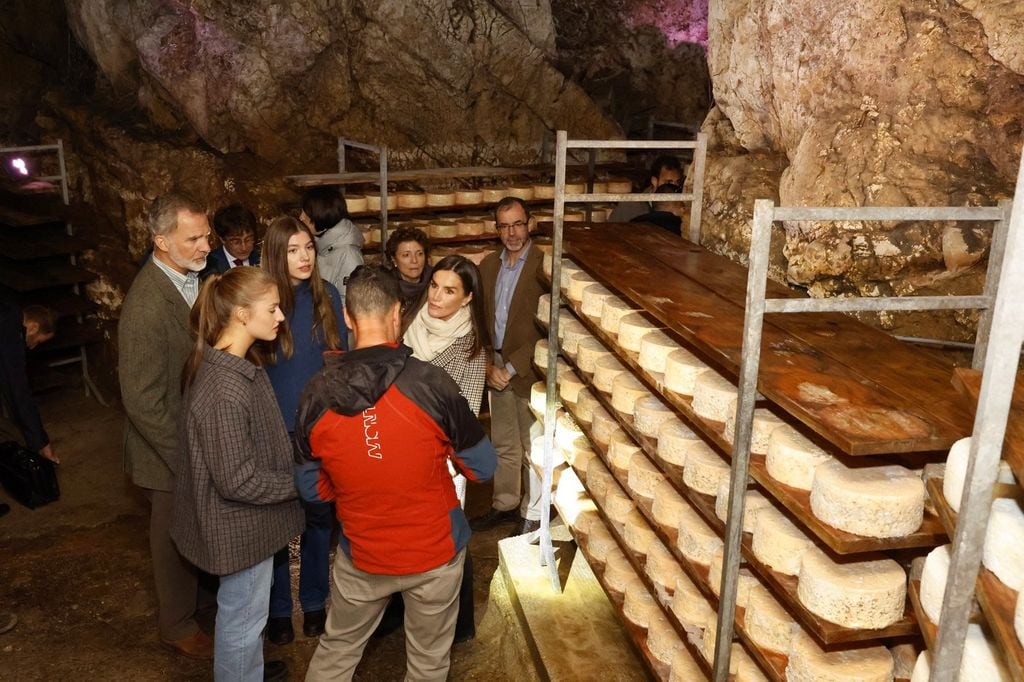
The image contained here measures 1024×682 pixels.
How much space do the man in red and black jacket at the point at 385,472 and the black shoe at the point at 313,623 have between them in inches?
41.2

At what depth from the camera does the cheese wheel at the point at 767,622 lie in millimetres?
2494

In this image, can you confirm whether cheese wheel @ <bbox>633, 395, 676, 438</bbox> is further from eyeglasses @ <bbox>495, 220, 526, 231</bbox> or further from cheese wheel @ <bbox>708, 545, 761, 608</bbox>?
eyeglasses @ <bbox>495, 220, 526, 231</bbox>

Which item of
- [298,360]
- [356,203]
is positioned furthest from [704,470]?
[356,203]

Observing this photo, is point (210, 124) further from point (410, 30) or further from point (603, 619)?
point (603, 619)

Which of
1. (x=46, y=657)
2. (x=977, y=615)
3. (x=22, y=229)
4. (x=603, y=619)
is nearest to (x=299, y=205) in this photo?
(x=22, y=229)

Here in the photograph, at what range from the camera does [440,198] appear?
7.86 m

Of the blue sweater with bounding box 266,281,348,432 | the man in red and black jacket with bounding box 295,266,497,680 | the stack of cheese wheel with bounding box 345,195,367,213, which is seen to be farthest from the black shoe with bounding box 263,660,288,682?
the stack of cheese wheel with bounding box 345,195,367,213

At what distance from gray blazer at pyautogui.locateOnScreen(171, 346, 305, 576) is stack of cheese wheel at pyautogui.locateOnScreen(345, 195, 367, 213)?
404 centimetres

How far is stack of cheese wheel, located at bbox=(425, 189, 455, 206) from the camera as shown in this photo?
782cm

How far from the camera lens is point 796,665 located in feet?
7.85

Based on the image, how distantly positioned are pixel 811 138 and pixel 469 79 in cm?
626

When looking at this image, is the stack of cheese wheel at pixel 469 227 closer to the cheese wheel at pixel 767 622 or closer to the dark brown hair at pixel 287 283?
the dark brown hair at pixel 287 283

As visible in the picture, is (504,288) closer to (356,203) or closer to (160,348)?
(160,348)

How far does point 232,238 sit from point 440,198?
10.2 feet
